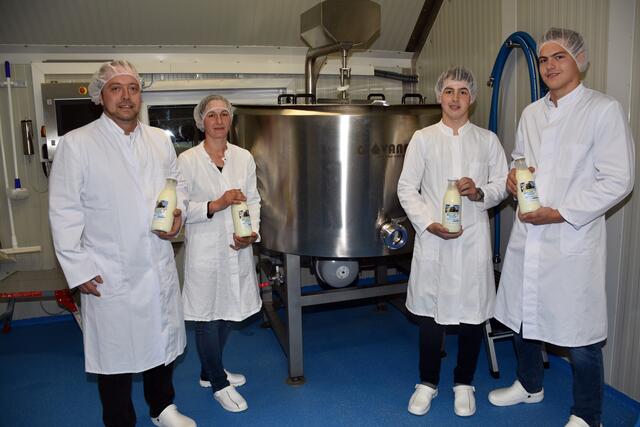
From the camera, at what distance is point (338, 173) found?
2.19 metres

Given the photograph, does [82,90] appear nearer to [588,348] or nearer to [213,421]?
[213,421]

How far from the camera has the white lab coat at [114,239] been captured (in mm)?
1629

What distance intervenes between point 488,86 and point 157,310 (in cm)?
216

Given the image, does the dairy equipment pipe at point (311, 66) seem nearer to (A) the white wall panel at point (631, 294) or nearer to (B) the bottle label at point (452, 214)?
(B) the bottle label at point (452, 214)

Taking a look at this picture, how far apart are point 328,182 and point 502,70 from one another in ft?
4.08

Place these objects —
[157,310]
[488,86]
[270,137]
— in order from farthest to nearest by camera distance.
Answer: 1. [488,86]
2. [270,137]
3. [157,310]

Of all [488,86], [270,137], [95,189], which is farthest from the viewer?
[488,86]

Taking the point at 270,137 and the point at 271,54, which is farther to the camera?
the point at 271,54

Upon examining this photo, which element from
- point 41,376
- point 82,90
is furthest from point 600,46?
point 41,376

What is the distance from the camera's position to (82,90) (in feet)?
9.43

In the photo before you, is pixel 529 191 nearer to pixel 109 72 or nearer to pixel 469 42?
pixel 109 72

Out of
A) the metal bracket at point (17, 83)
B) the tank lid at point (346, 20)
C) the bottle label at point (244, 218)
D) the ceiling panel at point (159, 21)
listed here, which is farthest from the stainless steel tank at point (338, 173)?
the metal bracket at point (17, 83)

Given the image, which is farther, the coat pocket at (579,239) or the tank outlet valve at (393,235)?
the tank outlet valve at (393,235)

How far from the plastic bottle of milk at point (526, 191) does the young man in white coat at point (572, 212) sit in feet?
0.12
